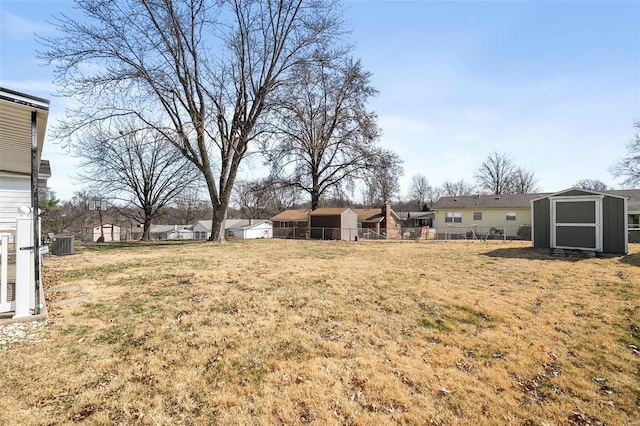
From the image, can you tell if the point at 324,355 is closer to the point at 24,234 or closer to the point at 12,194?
the point at 24,234

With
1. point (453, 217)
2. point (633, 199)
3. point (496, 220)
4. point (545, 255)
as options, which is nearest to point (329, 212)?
point (453, 217)

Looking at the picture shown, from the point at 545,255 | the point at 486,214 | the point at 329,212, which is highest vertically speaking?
the point at 329,212

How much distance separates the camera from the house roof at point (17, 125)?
15.1 ft

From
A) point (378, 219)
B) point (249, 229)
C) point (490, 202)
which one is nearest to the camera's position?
point (490, 202)

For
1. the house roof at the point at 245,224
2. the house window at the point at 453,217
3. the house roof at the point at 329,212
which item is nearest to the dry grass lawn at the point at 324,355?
the house roof at the point at 329,212

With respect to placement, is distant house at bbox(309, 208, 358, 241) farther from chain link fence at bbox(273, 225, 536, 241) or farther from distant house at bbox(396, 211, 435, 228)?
distant house at bbox(396, 211, 435, 228)

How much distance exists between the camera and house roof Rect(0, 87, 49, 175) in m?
4.60

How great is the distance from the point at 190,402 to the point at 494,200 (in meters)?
35.3

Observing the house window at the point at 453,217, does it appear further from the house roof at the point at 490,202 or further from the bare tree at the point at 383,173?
the bare tree at the point at 383,173

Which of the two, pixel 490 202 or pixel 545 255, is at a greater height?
pixel 490 202

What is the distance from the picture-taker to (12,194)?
1066cm

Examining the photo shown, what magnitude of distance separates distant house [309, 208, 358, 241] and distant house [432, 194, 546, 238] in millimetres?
8573

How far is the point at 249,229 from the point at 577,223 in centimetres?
3960

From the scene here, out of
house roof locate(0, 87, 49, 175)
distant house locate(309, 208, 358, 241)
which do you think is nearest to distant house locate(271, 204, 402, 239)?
distant house locate(309, 208, 358, 241)
